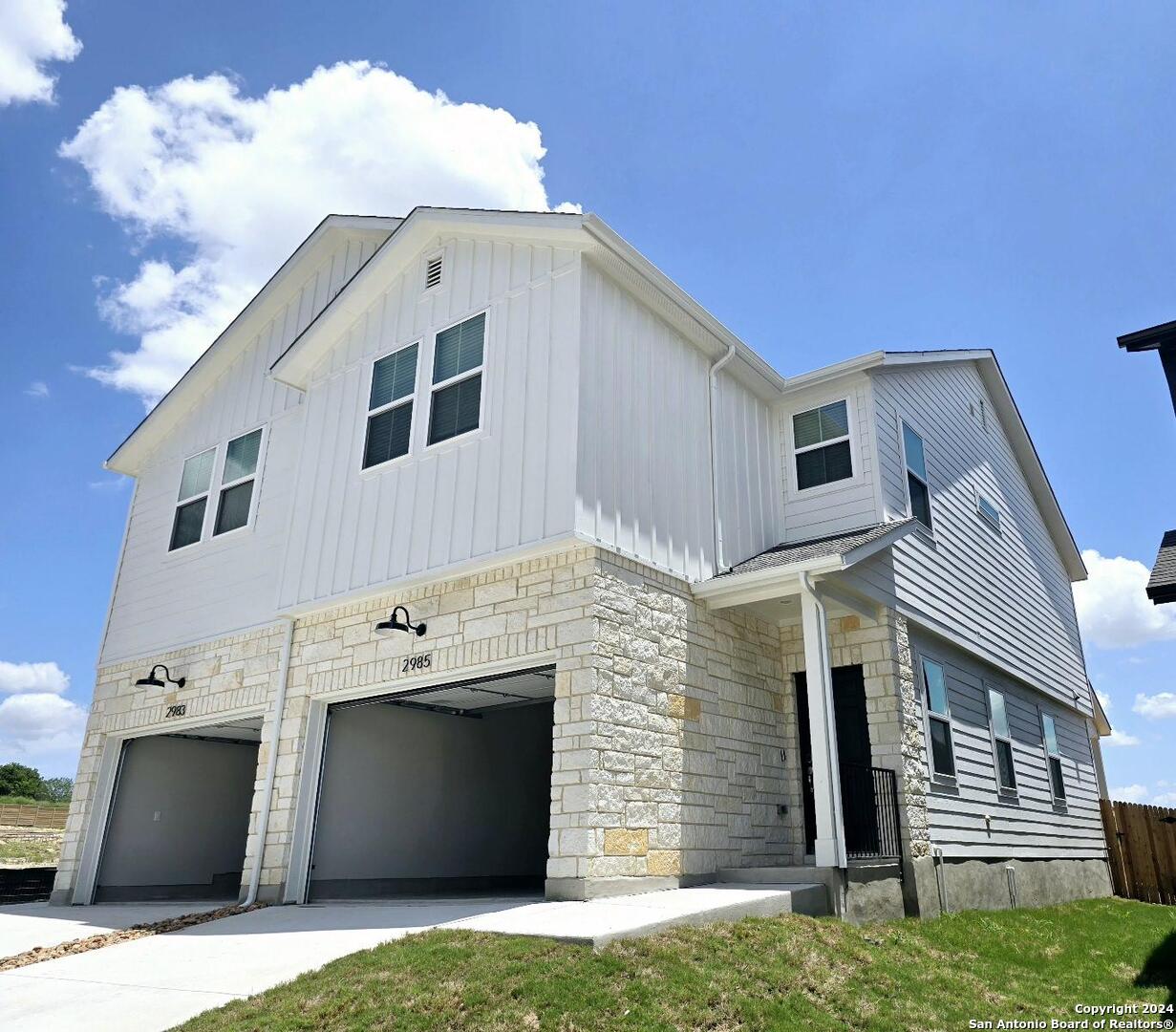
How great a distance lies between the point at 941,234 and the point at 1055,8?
2684mm

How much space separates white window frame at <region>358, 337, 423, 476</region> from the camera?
421 inches

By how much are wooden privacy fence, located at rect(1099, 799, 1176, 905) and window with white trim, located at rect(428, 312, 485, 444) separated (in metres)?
14.3

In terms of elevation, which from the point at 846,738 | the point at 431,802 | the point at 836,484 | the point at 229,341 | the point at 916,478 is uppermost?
the point at 229,341

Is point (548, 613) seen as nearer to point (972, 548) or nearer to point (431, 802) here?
point (431, 802)

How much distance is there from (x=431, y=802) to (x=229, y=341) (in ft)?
25.8

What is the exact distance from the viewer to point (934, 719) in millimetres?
10758

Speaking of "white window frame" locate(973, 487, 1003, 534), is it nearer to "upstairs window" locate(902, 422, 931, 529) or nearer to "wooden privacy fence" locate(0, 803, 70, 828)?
"upstairs window" locate(902, 422, 931, 529)

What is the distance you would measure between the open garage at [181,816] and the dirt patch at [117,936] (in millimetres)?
3432

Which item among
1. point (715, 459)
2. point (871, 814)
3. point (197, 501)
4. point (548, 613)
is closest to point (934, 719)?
point (871, 814)

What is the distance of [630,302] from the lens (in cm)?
1030

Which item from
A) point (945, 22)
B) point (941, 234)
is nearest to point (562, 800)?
point (941, 234)

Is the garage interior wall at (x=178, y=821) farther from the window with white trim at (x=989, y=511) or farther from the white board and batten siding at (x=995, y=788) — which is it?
the window with white trim at (x=989, y=511)

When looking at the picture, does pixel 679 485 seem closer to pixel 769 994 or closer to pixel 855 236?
pixel 855 236

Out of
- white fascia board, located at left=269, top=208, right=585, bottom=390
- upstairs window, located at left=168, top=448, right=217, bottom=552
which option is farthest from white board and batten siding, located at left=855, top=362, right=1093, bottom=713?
upstairs window, located at left=168, top=448, right=217, bottom=552
